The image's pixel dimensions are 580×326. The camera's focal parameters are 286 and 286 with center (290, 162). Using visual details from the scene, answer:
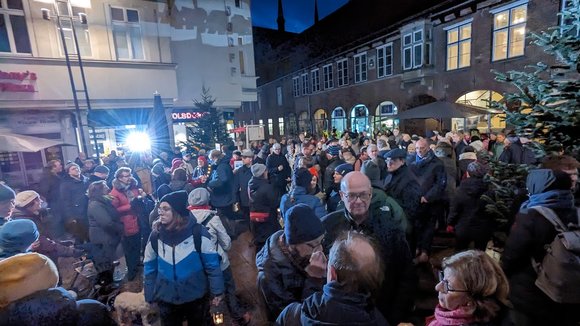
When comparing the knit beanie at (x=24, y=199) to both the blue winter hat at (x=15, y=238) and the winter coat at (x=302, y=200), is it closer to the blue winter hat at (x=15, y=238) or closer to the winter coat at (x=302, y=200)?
the blue winter hat at (x=15, y=238)

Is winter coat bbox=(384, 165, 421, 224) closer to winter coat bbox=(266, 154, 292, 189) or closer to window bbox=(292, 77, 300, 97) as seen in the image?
winter coat bbox=(266, 154, 292, 189)

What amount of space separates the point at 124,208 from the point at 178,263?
2.61 meters

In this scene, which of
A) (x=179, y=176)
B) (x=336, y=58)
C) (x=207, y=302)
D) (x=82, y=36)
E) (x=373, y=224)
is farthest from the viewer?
(x=336, y=58)

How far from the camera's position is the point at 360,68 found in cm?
1983

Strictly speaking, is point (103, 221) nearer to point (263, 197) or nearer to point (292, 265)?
point (263, 197)

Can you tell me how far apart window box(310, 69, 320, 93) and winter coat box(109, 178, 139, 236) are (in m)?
21.6

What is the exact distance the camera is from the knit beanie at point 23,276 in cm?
153

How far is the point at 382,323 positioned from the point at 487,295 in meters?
0.53

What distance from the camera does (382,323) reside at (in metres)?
1.48

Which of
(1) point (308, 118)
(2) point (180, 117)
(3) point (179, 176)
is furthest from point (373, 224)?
(1) point (308, 118)

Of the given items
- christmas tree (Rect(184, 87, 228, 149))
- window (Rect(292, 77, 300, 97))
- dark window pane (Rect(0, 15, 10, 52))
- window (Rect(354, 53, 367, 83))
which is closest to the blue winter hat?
christmas tree (Rect(184, 87, 228, 149))

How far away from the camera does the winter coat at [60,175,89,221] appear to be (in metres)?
5.48

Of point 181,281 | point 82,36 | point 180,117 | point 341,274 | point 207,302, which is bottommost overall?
point 207,302

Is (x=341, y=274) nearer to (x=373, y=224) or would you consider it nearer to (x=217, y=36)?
(x=373, y=224)
